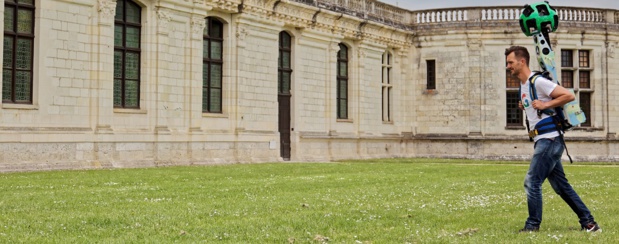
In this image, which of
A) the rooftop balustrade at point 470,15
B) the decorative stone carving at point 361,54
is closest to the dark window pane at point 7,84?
the decorative stone carving at point 361,54

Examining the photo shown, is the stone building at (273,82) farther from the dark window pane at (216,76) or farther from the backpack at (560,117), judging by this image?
the backpack at (560,117)

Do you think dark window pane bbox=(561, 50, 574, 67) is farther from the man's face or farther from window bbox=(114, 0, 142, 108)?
the man's face

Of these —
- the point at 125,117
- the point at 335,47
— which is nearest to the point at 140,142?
the point at 125,117

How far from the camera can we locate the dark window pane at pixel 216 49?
30.3 metres

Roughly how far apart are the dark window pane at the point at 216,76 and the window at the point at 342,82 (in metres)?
8.64

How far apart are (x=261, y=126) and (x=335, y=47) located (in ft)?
21.7

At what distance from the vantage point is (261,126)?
32.2 meters

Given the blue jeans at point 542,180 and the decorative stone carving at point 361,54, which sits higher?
the decorative stone carving at point 361,54

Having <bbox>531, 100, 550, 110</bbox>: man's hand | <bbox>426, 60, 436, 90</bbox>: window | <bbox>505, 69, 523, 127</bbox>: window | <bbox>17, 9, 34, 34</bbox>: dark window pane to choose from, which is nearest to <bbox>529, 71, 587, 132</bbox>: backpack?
<bbox>531, 100, 550, 110</bbox>: man's hand

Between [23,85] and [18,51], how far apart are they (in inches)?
39.1

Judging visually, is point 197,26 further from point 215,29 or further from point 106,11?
point 106,11

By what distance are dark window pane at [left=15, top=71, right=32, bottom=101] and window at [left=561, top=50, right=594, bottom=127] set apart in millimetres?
27552

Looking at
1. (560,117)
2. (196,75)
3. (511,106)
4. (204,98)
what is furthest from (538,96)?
(511,106)

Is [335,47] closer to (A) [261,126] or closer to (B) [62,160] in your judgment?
(A) [261,126]
